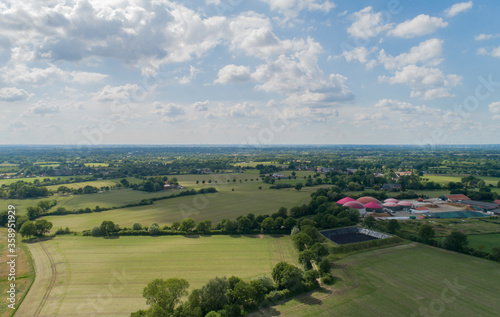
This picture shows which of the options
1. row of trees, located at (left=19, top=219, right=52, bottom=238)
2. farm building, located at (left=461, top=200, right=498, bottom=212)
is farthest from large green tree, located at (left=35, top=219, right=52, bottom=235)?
farm building, located at (left=461, top=200, right=498, bottom=212)

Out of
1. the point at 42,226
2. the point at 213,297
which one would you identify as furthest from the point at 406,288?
the point at 42,226

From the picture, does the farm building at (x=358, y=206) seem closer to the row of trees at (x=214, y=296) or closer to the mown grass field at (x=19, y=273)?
the row of trees at (x=214, y=296)

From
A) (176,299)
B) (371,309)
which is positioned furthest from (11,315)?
(371,309)

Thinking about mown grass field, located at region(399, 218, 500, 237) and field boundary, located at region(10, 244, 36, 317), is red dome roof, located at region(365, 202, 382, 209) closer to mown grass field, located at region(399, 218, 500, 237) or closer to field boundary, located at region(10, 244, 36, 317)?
mown grass field, located at region(399, 218, 500, 237)

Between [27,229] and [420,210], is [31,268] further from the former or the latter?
[420,210]

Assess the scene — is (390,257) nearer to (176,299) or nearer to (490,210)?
(176,299)

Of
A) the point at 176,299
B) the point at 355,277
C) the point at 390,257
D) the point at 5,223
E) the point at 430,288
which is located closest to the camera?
the point at 176,299
